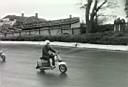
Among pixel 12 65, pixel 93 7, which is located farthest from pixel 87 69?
pixel 93 7

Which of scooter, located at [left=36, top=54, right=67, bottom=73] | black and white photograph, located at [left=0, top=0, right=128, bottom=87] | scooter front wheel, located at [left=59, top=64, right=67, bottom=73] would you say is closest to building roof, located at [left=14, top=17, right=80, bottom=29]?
black and white photograph, located at [left=0, top=0, right=128, bottom=87]

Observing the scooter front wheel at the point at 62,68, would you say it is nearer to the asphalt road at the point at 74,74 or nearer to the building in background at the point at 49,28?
the asphalt road at the point at 74,74

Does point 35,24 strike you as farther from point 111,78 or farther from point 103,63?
point 111,78

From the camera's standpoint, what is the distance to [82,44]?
111 feet

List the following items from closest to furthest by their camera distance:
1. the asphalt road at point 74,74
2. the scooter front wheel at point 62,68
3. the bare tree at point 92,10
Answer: the asphalt road at point 74,74 < the scooter front wheel at point 62,68 < the bare tree at point 92,10

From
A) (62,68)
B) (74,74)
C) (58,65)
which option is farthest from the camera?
(58,65)

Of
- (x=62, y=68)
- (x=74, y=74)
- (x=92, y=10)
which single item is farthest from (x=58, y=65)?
(x=92, y=10)

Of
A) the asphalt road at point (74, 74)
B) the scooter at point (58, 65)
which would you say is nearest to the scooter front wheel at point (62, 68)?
the scooter at point (58, 65)

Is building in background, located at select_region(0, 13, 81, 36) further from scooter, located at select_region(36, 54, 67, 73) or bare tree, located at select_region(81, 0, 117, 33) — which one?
scooter, located at select_region(36, 54, 67, 73)

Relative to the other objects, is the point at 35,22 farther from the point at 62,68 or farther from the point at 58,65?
the point at 62,68

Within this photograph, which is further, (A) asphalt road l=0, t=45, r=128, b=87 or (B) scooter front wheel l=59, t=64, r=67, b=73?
(B) scooter front wheel l=59, t=64, r=67, b=73

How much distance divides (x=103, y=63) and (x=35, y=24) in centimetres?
2712

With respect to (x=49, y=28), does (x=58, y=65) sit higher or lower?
lower

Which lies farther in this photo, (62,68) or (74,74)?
(62,68)
